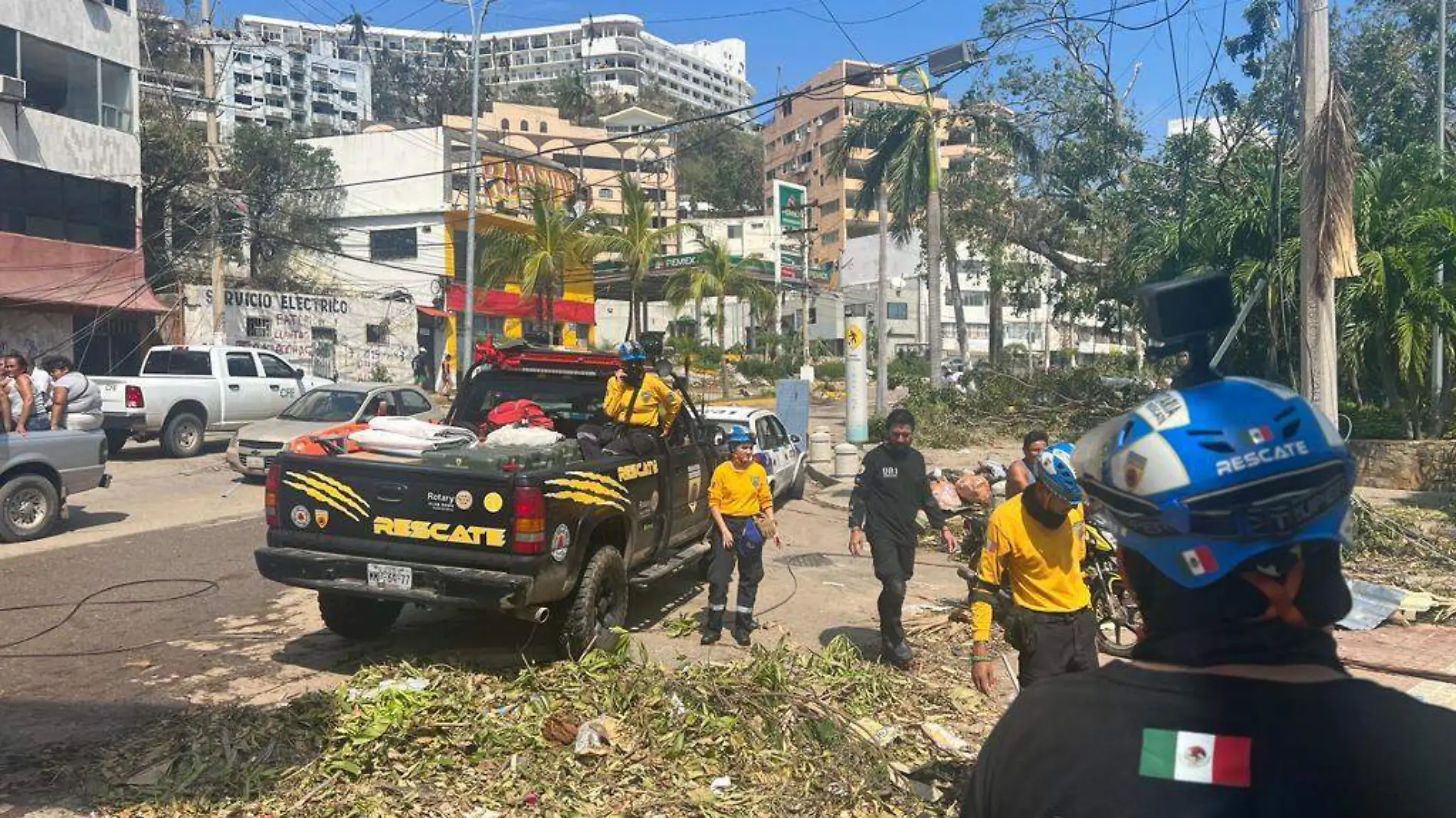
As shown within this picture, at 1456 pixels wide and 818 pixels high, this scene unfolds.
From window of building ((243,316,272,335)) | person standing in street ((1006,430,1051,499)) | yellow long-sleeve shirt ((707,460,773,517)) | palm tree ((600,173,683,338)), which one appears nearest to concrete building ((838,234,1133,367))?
palm tree ((600,173,683,338))

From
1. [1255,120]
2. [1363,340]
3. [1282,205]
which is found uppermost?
[1255,120]

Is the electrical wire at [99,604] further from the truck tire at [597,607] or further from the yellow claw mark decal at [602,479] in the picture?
the yellow claw mark decal at [602,479]

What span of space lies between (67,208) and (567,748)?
2631 cm

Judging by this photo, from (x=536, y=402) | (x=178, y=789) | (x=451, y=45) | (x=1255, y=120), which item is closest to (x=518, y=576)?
(x=178, y=789)

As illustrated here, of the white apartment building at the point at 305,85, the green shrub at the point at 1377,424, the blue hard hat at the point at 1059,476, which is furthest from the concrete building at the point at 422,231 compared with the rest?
the white apartment building at the point at 305,85

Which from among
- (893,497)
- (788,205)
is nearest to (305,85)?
(788,205)

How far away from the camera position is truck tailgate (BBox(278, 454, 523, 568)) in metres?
5.71

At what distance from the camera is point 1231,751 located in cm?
117

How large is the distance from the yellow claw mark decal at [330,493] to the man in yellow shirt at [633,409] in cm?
181

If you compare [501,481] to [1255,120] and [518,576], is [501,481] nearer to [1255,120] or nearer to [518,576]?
[518,576]

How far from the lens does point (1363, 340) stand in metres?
14.5

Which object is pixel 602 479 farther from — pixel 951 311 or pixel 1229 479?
pixel 951 311

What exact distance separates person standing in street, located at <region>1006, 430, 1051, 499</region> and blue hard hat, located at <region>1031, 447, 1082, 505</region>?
116 centimetres

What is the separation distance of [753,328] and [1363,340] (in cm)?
4358
